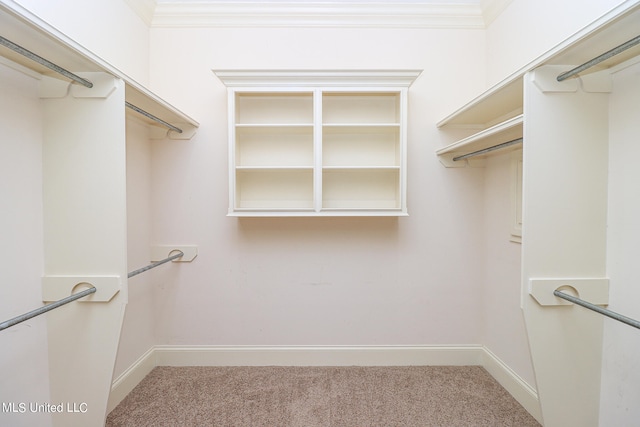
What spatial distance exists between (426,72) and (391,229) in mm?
1189

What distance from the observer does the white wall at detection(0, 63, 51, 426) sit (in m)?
1.14

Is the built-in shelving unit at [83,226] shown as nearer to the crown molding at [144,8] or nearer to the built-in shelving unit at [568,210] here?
the crown molding at [144,8]

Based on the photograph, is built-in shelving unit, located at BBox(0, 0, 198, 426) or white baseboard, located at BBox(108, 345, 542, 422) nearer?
built-in shelving unit, located at BBox(0, 0, 198, 426)

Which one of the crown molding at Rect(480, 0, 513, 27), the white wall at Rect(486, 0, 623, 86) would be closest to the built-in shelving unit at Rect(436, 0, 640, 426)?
the white wall at Rect(486, 0, 623, 86)

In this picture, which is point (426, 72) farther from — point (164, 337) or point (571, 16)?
point (164, 337)

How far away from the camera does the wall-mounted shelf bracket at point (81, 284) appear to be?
4.16 feet

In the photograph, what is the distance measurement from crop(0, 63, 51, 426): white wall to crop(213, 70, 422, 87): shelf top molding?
0.97 metres

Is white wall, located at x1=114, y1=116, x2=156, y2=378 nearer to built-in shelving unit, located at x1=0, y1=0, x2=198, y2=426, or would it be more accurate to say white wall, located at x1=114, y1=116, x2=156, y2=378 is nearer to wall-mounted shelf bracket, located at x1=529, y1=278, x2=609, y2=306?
built-in shelving unit, located at x1=0, y1=0, x2=198, y2=426

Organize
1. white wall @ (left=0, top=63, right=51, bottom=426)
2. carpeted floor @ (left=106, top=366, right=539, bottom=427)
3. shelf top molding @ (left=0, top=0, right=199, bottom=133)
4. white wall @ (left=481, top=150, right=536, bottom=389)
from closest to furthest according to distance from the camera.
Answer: shelf top molding @ (left=0, top=0, right=199, bottom=133) < white wall @ (left=0, top=63, right=51, bottom=426) < carpeted floor @ (left=106, top=366, right=539, bottom=427) < white wall @ (left=481, top=150, right=536, bottom=389)

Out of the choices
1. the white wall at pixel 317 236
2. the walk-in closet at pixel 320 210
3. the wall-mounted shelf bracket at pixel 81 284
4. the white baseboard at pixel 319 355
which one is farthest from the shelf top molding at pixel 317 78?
the white baseboard at pixel 319 355

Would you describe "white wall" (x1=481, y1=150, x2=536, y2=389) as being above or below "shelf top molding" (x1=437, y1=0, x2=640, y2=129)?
below

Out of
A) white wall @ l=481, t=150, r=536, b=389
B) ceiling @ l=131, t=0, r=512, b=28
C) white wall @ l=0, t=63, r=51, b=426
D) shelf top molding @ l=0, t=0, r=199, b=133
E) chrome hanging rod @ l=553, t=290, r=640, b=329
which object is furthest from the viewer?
ceiling @ l=131, t=0, r=512, b=28

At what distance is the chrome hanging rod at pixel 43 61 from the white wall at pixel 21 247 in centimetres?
23

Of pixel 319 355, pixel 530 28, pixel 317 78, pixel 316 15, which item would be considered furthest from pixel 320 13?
pixel 319 355
